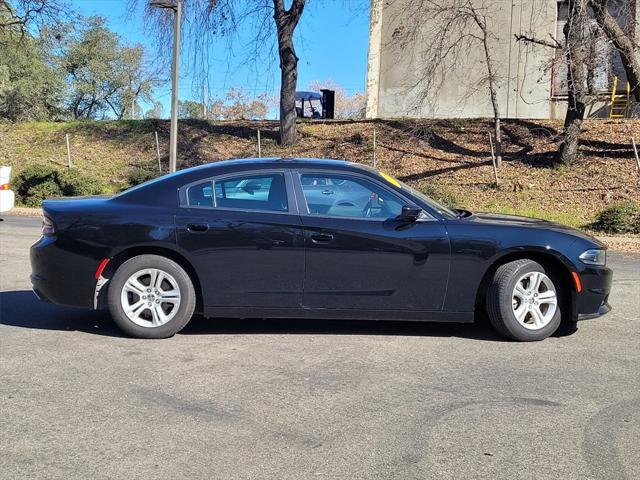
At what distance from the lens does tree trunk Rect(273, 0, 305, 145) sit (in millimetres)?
23781

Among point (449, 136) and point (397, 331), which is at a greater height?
point (449, 136)

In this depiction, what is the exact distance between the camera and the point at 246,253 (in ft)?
18.6

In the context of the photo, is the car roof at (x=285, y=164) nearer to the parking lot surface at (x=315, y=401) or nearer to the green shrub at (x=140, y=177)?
the parking lot surface at (x=315, y=401)

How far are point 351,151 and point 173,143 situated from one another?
7.30 meters

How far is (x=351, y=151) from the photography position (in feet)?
76.7

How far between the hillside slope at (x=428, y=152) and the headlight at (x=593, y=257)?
1019cm

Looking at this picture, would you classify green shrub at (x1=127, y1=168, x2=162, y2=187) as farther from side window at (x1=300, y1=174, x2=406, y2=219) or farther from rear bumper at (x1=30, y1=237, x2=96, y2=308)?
side window at (x1=300, y1=174, x2=406, y2=219)

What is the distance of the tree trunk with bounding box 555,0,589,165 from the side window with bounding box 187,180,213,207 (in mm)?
12290

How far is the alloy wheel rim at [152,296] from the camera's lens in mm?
5727

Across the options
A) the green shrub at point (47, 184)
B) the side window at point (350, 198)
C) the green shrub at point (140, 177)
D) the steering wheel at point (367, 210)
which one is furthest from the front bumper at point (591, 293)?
the green shrub at point (47, 184)

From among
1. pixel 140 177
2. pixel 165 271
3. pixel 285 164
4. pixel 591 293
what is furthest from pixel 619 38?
pixel 165 271

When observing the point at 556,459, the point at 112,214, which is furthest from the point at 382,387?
the point at 112,214

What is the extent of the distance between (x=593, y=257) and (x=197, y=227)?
11.3 ft

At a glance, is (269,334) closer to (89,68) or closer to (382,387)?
(382,387)
